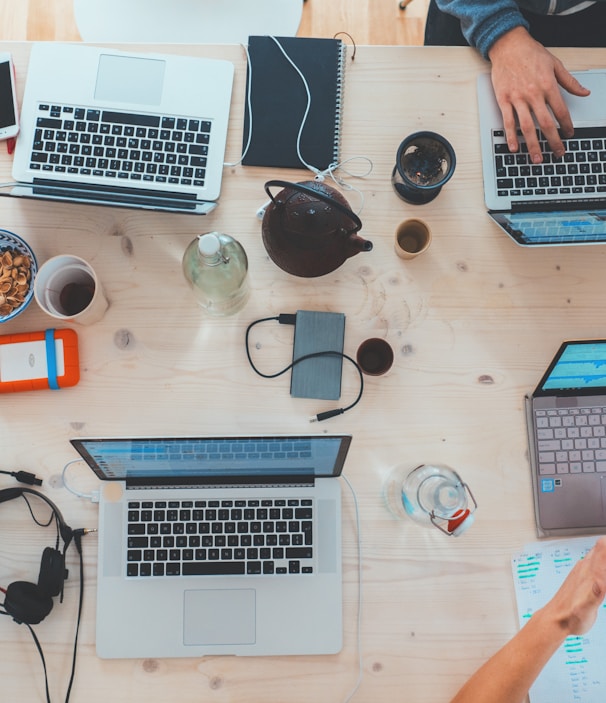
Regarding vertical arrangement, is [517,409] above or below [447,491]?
above

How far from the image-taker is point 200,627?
0.91 m

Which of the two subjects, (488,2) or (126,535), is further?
(488,2)

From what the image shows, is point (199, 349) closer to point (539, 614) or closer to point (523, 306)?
point (523, 306)

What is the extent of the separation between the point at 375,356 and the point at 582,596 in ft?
1.60

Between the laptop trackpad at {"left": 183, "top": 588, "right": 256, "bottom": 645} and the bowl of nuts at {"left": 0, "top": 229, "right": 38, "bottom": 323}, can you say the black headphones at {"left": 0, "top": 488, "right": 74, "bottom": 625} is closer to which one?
the laptop trackpad at {"left": 183, "top": 588, "right": 256, "bottom": 645}

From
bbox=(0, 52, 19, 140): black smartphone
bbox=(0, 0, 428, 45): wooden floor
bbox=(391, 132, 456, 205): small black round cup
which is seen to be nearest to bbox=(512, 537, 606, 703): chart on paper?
bbox=(391, 132, 456, 205): small black round cup

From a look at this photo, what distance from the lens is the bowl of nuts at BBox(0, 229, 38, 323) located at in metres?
0.94

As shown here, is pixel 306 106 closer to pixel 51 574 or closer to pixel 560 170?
pixel 560 170

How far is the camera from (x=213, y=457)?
862mm

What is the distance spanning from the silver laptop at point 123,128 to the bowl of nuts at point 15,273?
89 millimetres

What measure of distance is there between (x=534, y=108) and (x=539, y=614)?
848 millimetres

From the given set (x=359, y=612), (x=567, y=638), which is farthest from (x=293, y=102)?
(x=567, y=638)

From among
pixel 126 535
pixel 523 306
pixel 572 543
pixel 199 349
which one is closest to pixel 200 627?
pixel 126 535

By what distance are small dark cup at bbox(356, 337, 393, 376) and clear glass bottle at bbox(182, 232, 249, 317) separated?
232mm
